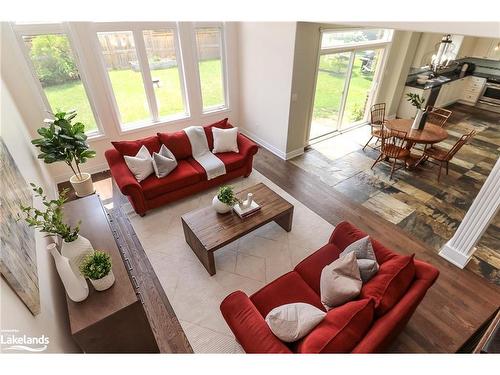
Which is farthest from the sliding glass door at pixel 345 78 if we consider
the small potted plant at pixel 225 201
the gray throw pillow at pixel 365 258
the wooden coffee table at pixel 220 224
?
the gray throw pillow at pixel 365 258

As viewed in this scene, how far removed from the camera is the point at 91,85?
14.6 ft

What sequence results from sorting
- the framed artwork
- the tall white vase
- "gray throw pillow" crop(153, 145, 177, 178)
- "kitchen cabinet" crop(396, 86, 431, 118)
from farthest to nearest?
1. "kitchen cabinet" crop(396, 86, 431, 118)
2. "gray throw pillow" crop(153, 145, 177, 178)
3. the tall white vase
4. the framed artwork

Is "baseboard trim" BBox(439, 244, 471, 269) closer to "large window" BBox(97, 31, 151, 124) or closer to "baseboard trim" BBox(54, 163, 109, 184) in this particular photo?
"large window" BBox(97, 31, 151, 124)

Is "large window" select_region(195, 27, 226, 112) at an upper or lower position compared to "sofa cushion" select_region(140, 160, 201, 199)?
upper

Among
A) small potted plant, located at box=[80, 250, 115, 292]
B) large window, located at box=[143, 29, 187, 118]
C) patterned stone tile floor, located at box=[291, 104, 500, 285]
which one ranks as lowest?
patterned stone tile floor, located at box=[291, 104, 500, 285]

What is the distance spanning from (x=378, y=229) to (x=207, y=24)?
4.78 meters

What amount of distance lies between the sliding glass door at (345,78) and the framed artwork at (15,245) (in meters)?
4.92

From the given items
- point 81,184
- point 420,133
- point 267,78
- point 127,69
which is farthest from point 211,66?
point 420,133

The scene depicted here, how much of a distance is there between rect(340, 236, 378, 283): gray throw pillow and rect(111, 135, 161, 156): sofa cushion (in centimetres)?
335

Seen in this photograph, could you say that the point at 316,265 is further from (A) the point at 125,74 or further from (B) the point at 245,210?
(A) the point at 125,74

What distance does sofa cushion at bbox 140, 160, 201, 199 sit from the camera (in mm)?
3920

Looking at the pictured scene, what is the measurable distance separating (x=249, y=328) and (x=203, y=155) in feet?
10.5

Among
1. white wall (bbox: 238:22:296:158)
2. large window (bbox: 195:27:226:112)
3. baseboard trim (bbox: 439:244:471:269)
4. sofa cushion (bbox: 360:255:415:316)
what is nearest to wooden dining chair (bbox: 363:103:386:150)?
→ white wall (bbox: 238:22:296:158)

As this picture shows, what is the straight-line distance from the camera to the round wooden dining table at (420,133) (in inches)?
183
